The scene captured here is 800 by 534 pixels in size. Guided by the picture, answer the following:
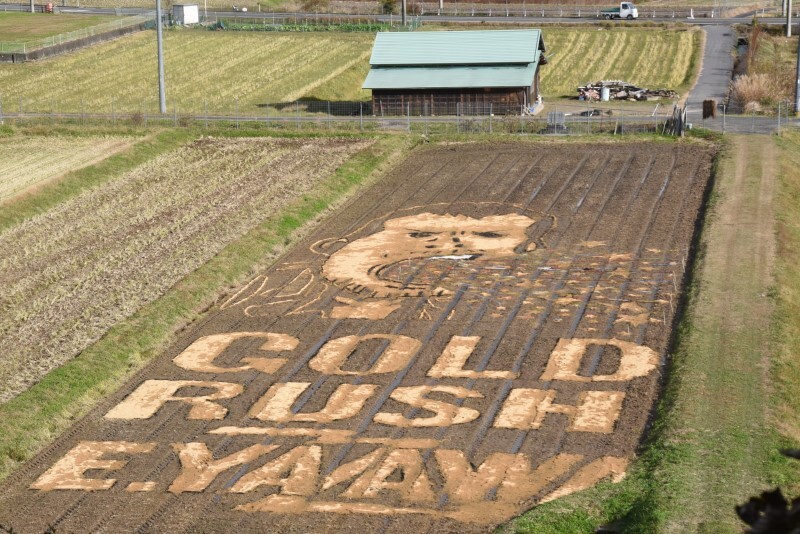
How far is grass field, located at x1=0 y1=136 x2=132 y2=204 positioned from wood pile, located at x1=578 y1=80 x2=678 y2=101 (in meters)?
28.7

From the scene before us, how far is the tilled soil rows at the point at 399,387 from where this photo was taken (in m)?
23.8

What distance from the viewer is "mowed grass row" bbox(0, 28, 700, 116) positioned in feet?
251

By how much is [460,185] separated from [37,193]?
16.4 meters

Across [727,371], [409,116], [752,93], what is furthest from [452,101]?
[727,371]

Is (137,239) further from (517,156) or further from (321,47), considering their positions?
(321,47)

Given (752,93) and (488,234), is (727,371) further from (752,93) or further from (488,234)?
(752,93)

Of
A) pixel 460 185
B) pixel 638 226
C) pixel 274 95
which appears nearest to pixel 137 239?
pixel 460 185

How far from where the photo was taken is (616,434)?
26359 mm

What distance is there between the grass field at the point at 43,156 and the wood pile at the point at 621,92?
28659 mm

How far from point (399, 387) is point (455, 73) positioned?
43.7 metres

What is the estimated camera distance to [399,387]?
2947cm

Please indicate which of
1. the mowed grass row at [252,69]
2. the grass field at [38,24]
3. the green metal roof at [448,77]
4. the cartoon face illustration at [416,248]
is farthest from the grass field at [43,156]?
the grass field at [38,24]

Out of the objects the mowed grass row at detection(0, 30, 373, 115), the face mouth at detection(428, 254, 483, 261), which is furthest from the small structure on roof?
the face mouth at detection(428, 254, 483, 261)

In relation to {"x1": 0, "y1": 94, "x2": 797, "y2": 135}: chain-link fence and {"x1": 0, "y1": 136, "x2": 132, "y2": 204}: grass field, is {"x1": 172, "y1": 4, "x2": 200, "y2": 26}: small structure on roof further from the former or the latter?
{"x1": 0, "y1": 136, "x2": 132, "y2": 204}: grass field
